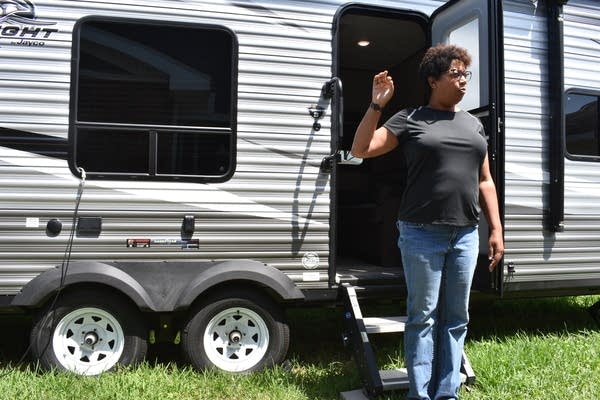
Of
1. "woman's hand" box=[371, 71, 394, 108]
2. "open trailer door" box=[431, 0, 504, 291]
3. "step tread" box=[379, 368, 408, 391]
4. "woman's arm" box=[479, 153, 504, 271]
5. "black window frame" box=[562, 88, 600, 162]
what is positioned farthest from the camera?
"black window frame" box=[562, 88, 600, 162]

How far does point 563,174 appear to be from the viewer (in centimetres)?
353

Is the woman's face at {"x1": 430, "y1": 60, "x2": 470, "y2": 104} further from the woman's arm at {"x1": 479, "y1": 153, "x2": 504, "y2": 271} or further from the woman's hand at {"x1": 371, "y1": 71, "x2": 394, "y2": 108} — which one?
the woman's arm at {"x1": 479, "y1": 153, "x2": 504, "y2": 271}

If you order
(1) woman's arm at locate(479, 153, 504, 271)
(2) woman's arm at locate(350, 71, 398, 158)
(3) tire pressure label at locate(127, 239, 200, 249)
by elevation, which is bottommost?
(3) tire pressure label at locate(127, 239, 200, 249)

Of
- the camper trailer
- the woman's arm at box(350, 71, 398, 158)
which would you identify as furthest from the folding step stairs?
the woman's arm at box(350, 71, 398, 158)

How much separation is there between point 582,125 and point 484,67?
3.37 ft

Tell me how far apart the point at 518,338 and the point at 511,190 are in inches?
46.7

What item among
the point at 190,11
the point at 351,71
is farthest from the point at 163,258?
the point at 351,71

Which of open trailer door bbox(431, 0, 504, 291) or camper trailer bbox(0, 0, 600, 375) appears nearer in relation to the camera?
camper trailer bbox(0, 0, 600, 375)

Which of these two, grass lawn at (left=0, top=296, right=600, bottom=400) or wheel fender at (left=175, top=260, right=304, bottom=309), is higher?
wheel fender at (left=175, top=260, right=304, bottom=309)

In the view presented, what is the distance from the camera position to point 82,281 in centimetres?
290

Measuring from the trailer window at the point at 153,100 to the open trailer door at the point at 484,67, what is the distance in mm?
1580

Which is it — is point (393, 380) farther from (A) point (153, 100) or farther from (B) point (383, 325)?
(A) point (153, 100)

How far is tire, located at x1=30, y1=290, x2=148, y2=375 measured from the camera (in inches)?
116

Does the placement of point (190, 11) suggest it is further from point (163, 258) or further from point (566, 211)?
point (566, 211)
